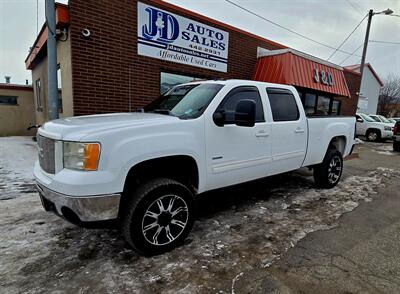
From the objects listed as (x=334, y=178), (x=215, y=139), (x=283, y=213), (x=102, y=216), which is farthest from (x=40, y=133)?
(x=334, y=178)

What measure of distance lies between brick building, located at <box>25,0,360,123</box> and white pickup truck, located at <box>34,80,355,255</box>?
10.1ft

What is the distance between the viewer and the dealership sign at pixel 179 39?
6.93 meters

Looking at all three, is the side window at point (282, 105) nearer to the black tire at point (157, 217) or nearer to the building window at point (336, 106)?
the black tire at point (157, 217)

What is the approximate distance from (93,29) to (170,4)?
224cm

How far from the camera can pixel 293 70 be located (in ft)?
30.9

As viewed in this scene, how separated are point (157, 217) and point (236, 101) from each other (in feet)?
6.31

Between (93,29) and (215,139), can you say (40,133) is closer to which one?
(215,139)

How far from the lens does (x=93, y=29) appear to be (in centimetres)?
616

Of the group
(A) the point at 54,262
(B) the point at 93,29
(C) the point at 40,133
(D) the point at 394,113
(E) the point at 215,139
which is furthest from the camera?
(D) the point at 394,113

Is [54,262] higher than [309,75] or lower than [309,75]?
lower

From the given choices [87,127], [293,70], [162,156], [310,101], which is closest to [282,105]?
[162,156]

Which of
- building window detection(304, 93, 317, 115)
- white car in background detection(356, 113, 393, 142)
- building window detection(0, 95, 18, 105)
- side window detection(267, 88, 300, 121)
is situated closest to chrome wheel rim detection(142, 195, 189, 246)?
side window detection(267, 88, 300, 121)

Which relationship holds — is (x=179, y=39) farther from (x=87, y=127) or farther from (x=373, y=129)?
(x=373, y=129)

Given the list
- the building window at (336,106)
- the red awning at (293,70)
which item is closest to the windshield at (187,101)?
the red awning at (293,70)
